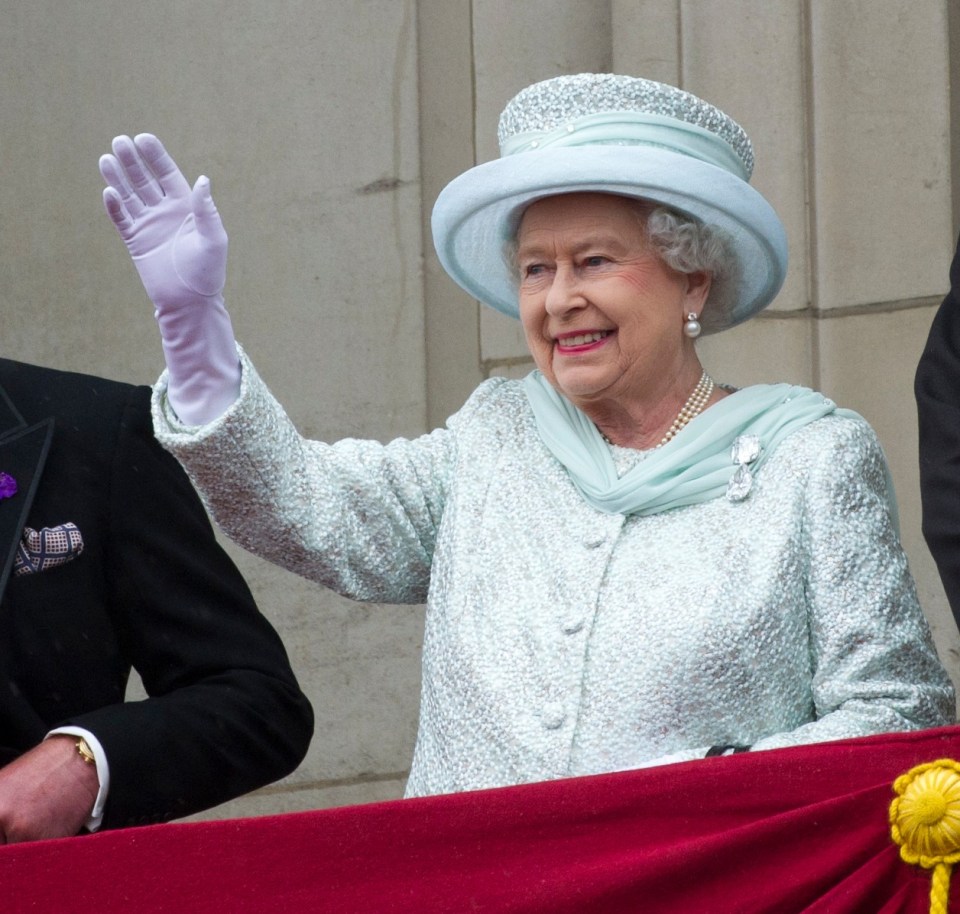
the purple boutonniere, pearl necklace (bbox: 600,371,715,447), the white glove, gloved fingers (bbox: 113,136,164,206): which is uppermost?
gloved fingers (bbox: 113,136,164,206)

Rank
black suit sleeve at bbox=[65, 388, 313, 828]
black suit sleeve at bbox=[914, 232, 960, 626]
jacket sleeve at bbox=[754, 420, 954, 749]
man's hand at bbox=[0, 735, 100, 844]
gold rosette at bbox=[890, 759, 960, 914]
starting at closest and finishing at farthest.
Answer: gold rosette at bbox=[890, 759, 960, 914], black suit sleeve at bbox=[914, 232, 960, 626], man's hand at bbox=[0, 735, 100, 844], jacket sleeve at bbox=[754, 420, 954, 749], black suit sleeve at bbox=[65, 388, 313, 828]

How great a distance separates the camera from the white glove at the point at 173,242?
2.73 metres

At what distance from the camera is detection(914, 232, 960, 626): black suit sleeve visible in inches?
100.0

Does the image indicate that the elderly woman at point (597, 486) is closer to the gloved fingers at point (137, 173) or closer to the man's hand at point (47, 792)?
the gloved fingers at point (137, 173)

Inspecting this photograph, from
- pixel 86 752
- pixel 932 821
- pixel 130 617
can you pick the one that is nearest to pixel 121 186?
pixel 130 617

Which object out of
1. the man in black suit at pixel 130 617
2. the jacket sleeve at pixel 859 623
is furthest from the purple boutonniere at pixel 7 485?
the jacket sleeve at pixel 859 623

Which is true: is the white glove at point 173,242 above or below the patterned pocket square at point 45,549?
above

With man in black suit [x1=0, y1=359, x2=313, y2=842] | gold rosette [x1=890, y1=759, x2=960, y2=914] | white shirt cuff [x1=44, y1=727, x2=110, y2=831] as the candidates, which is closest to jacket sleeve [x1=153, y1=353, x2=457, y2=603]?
man in black suit [x1=0, y1=359, x2=313, y2=842]

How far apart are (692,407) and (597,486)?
0.65 feet

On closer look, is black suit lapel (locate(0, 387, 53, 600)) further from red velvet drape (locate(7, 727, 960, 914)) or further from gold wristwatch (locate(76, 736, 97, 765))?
red velvet drape (locate(7, 727, 960, 914))

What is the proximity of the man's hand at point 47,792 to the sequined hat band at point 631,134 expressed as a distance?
1015 mm

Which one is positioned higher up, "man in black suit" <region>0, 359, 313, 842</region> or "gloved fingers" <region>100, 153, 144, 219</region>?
"gloved fingers" <region>100, 153, 144, 219</region>

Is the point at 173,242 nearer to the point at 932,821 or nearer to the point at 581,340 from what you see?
the point at 581,340

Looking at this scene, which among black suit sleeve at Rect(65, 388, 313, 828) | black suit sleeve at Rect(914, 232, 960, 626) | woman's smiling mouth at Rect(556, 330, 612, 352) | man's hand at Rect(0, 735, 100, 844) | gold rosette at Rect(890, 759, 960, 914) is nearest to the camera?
gold rosette at Rect(890, 759, 960, 914)
